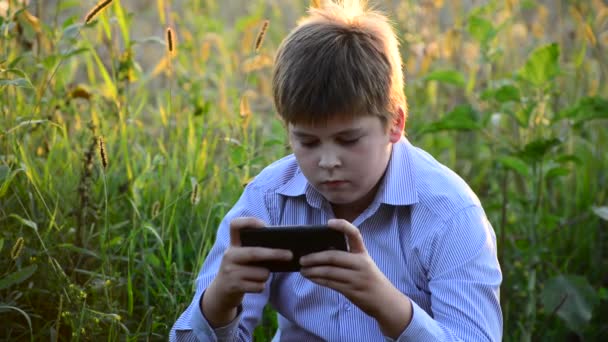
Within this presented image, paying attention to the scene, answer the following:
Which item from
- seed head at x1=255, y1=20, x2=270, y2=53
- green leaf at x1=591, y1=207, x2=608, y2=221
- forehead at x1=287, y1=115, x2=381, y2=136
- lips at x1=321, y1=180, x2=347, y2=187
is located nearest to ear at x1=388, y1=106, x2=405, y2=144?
forehead at x1=287, y1=115, x2=381, y2=136

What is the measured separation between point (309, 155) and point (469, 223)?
431 mm

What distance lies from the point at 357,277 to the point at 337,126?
1.32ft

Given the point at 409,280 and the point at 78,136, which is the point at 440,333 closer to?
the point at 409,280

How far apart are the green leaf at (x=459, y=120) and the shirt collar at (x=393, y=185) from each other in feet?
2.70

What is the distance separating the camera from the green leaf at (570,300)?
343 centimetres

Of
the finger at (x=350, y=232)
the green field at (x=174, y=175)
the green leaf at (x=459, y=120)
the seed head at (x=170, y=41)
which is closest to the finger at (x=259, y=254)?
the finger at (x=350, y=232)

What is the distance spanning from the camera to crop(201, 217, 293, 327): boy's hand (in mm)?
2225

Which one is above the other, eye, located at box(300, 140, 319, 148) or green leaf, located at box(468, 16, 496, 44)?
green leaf, located at box(468, 16, 496, 44)

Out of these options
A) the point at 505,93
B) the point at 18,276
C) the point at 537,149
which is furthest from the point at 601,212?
the point at 18,276

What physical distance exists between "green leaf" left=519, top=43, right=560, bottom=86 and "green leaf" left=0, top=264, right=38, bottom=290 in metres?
1.79

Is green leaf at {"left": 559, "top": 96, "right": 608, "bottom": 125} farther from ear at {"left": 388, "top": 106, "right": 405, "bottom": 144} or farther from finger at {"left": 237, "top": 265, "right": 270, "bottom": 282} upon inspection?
finger at {"left": 237, "top": 265, "right": 270, "bottom": 282}

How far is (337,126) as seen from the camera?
2.37m

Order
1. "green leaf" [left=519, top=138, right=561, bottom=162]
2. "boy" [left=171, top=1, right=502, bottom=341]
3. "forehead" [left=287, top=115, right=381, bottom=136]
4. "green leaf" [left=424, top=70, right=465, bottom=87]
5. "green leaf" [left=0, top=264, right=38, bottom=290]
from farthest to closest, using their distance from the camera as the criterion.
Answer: "green leaf" [left=424, top=70, right=465, bottom=87]
"green leaf" [left=519, top=138, right=561, bottom=162]
"green leaf" [left=0, top=264, right=38, bottom=290]
"forehead" [left=287, top=115, right=381, bottom=136]
"boy" [left=171, top=1, right=502, bottom=341]

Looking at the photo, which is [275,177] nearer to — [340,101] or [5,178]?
[340,101]
